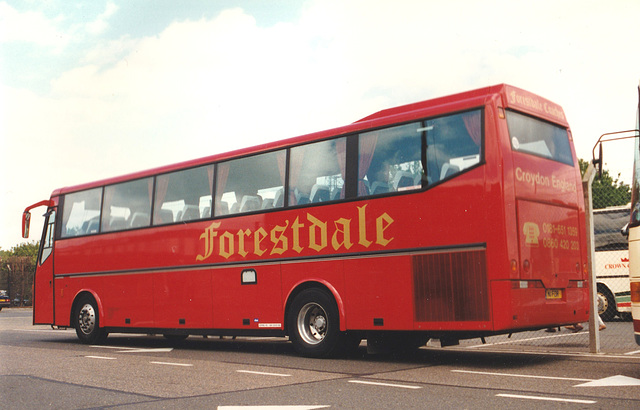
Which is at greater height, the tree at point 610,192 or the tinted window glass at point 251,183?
the tree at point 610,192

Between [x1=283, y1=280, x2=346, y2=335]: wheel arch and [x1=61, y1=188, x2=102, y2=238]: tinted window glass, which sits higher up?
[x1=61, y1=188, x2=102, y2=238]: tinted window glass

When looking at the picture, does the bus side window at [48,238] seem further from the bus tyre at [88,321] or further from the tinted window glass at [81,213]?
the bus tyre at [88,321]

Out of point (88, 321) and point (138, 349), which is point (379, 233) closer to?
point (138, 349)

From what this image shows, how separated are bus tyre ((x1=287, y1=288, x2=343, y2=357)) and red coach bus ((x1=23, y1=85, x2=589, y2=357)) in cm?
2

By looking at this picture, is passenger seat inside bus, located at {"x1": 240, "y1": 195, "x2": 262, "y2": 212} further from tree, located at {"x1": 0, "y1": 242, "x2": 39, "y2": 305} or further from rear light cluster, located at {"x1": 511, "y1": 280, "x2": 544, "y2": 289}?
tree, located at {"x1": 0, "y1": 242, "x2": 39, "y2": 305}

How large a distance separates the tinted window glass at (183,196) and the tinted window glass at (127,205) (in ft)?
1.06

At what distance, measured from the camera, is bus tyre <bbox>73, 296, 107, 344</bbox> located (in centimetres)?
1531

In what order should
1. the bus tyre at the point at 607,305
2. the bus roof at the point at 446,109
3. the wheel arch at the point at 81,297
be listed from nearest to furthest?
the bus roof at the point at 446,109
the wheel arch at the point at 81,297
the bus tyre at the point at 607,305

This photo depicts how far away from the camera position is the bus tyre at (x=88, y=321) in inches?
603

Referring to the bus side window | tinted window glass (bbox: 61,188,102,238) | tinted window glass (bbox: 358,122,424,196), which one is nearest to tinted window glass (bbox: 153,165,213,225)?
tinted window glass (bbox: 61,188,102,238)

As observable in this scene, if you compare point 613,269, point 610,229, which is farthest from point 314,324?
point 610,229

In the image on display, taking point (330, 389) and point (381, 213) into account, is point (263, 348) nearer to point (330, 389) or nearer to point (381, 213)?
point (381, 213)

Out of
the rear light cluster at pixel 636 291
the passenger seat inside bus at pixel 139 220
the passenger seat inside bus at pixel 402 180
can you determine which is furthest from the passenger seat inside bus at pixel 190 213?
the rear light cluster at pixel 636 291

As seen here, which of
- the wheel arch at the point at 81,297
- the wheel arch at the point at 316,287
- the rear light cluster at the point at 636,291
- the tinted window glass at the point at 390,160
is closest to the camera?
the rear light cluster at the point at 636,291
